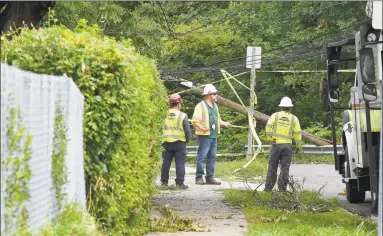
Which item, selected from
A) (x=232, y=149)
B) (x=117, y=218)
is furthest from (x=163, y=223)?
(x=232, y=149)

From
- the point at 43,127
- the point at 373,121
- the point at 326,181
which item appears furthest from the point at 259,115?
the point at 43,127

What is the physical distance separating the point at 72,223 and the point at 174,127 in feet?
37.4

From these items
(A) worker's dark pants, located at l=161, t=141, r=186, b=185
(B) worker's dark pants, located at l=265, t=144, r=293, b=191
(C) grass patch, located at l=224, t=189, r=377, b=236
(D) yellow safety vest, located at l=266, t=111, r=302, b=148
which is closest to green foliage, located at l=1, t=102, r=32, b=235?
(C) grass patch, located at l=224, t=189, r=377, b=236

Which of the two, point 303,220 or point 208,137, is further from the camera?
point 208,137

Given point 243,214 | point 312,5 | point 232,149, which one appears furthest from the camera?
point 232,149

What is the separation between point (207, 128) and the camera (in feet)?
65.2

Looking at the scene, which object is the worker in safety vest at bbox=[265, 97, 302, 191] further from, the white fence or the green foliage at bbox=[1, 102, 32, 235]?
the green foliage at bbox=[1, 102, 32, 235]

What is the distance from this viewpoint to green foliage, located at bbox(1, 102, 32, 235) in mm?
5543

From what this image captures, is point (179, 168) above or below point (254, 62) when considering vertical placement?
below

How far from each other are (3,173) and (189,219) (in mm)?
6876

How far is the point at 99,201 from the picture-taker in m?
8.63

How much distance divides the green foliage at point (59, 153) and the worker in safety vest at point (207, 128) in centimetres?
1216

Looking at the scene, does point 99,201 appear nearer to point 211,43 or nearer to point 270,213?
point 270,213

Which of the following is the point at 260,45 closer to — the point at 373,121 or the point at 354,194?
the point at 354,194
